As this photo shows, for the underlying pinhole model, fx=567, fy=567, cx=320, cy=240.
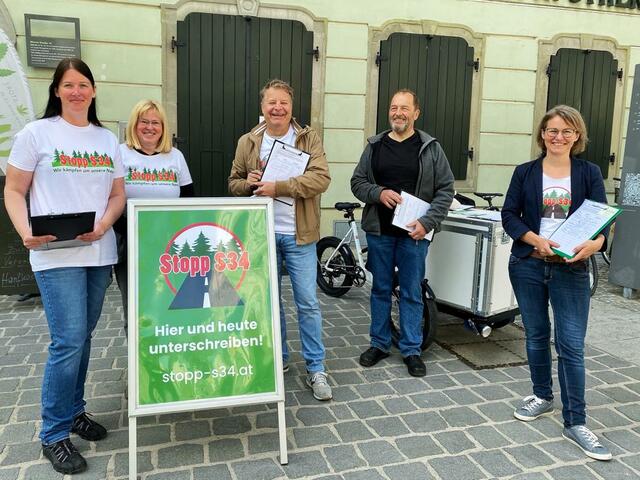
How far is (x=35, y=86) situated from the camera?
20.9 feet

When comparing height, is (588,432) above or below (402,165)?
below

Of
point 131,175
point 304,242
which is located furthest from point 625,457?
point 131,175

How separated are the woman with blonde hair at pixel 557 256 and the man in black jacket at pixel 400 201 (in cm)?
74

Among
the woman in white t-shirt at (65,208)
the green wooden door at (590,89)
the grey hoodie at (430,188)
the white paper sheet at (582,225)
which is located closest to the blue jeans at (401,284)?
the grey hoodie at (430,188)

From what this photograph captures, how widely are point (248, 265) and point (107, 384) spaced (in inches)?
57.1

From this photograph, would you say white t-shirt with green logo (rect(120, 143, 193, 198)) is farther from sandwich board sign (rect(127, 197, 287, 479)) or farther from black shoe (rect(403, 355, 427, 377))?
black shoe (rect(403, 355, 427, 377))

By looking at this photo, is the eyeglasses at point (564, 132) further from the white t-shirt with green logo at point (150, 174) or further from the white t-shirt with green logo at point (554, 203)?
the white t-shirt with green logo at point (150, 174)

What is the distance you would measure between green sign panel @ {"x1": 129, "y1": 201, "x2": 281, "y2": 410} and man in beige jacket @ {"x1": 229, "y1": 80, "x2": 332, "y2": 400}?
50 cm

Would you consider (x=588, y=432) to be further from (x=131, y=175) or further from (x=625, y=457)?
(x=131, y=175)

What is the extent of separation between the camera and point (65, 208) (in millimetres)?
2611

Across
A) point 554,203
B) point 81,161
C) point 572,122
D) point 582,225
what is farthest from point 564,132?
point 81,161

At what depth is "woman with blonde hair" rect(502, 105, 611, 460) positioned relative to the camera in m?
2.94

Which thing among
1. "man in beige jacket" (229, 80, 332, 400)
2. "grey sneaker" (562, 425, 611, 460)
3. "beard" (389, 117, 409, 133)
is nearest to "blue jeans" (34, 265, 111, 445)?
"man in beige jacket" (229, 80, 332, 400)

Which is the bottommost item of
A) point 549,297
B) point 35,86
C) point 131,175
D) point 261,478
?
point 261,478
